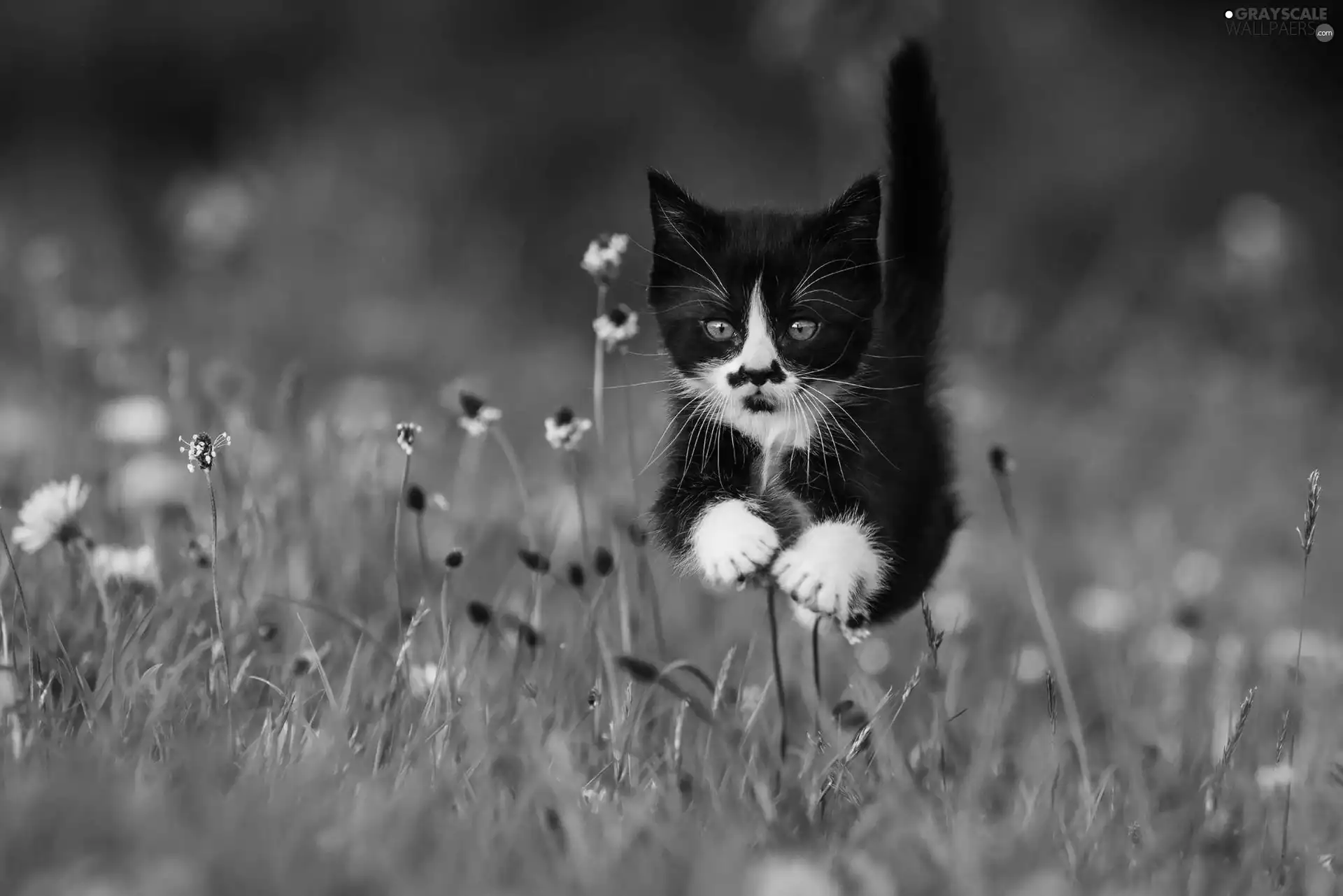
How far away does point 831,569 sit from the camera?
139 centimetres

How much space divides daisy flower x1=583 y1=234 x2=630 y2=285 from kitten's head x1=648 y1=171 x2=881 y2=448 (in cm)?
29

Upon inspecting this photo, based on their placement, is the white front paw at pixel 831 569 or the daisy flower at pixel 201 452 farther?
the daisy flower at pixel 201 452

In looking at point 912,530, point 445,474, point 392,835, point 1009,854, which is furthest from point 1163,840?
point 445,474

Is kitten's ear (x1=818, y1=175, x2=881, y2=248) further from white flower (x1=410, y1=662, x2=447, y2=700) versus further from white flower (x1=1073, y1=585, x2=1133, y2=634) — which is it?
white flower (x1=1073, y1=585, x2=1133, y2=634)

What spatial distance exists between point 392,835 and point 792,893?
484mm

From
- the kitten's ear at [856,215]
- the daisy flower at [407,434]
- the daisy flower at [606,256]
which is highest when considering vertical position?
the kitten's ear at [856,215]

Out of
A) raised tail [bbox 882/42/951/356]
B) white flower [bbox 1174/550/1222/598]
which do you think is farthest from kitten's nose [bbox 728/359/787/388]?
white flower [bbox 1174/550/1222/598]

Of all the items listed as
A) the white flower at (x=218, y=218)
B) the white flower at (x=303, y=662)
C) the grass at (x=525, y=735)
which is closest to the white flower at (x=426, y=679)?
the grass at (x=525, y=735)

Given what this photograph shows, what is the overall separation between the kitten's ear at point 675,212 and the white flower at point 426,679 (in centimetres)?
78

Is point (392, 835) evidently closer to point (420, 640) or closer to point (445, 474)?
point (420, 640)

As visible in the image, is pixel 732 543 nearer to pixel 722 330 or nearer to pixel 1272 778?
pixel 722 330

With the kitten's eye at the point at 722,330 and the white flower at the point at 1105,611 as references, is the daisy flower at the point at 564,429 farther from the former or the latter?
the white flower at the point at 1105,611

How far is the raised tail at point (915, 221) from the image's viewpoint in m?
1.76

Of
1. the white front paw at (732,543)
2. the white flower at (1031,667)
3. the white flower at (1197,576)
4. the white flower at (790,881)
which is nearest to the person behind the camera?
the white flower at (790,881)
